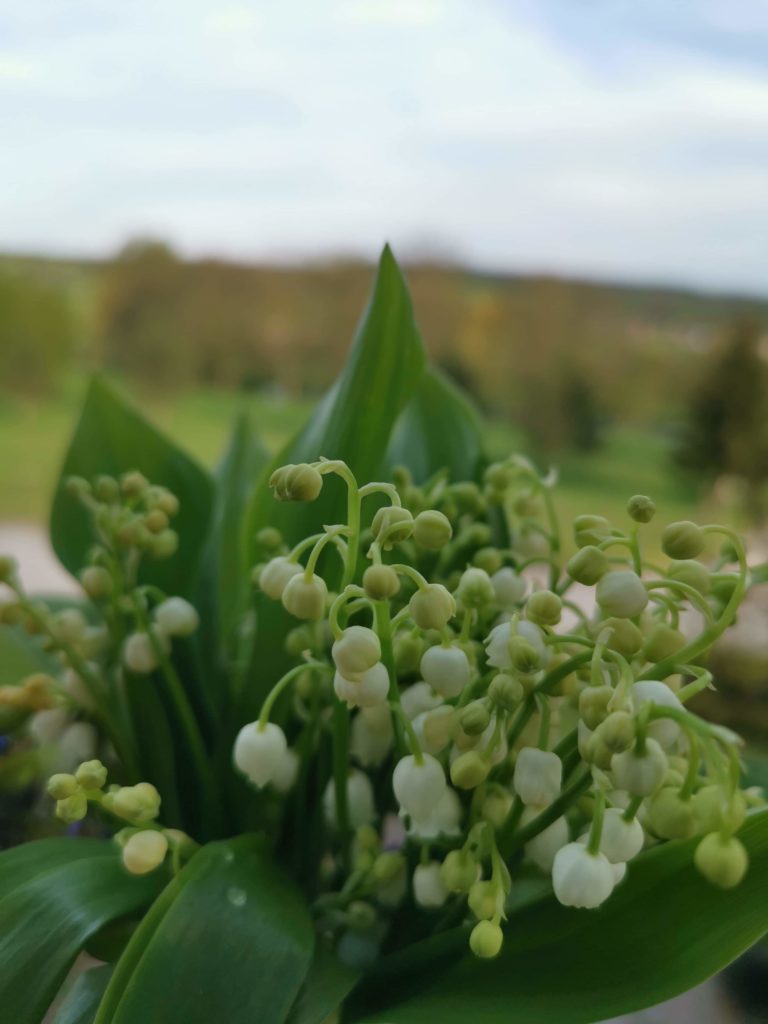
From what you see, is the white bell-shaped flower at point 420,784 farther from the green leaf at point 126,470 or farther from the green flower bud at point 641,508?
the green leaf at point 126,470

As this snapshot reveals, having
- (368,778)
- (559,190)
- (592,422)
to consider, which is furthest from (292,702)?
(559,190)

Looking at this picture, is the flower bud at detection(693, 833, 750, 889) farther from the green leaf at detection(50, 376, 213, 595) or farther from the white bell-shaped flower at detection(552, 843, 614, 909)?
the green leaf at detection(50, 376, 213, 595)

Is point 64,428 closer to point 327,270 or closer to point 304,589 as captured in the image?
point 327,270

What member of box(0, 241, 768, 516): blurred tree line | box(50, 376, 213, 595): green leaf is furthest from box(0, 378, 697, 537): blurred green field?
box(50, 376, 213, 595): green leaf

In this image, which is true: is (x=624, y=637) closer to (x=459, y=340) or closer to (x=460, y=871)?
(x=460, y=871)

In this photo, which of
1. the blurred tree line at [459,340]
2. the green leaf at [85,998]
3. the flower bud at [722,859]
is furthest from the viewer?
the blurred tree line at [459,340]

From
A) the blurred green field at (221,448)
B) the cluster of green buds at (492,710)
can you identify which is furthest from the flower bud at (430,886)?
the blurred green field at (221,448)
